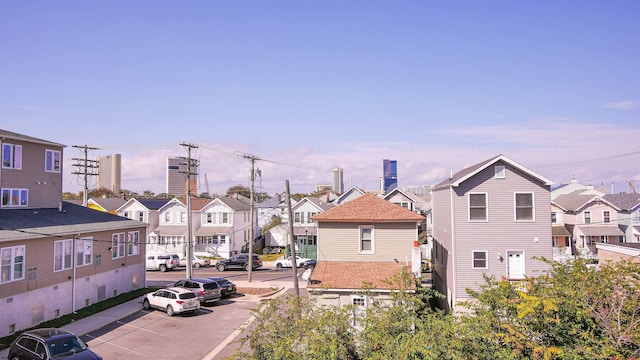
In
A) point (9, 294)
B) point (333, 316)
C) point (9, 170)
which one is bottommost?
point (9, 294)

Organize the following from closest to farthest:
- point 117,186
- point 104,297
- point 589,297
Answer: point 589,297 → point 104,297 → point 117,186

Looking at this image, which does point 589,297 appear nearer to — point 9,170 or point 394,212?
point 394,212

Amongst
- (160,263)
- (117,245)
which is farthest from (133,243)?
(160,263)

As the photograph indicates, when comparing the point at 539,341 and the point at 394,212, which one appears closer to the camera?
the point at 539,341

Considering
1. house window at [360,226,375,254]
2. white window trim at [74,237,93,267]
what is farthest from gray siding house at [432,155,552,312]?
white window trim at [74,237,93,267]

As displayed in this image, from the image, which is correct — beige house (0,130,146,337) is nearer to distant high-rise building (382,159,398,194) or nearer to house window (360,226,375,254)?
house window (360,226,375,254)

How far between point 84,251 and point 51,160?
7197 mm

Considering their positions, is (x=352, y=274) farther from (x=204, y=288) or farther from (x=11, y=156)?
(x=11, y=156)

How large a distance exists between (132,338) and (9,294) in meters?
6.12

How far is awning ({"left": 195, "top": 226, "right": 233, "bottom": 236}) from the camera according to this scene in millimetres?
51656

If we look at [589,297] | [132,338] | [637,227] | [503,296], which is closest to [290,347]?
[503,296]

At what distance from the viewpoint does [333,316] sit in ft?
34.9

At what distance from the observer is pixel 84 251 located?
26656 mm

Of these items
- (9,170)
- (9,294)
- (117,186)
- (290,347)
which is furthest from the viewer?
(117,186)
